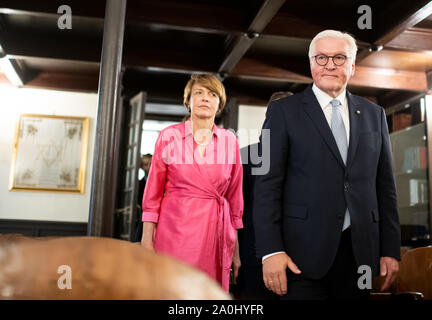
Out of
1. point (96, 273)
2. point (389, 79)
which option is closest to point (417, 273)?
point (96, 273)

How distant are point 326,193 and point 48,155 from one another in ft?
21.3

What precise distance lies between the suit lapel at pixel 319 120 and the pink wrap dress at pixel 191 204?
630mm

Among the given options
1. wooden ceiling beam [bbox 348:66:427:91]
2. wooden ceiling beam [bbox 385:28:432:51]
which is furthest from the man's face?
wooden ceiling beam [bbox 348:66:427:91]

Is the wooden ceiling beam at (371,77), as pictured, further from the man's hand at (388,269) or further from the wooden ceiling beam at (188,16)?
the man's hand at (388,269)

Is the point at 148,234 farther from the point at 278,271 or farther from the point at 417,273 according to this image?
the point at 417,273

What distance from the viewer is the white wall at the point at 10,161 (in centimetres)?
729

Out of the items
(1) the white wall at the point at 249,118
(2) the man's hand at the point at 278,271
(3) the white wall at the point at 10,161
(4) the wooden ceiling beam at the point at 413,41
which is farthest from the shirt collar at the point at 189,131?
(1) the white wall at the point at 249,118

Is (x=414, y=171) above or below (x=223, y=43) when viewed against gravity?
below

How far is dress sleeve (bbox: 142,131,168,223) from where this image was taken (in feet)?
7.00

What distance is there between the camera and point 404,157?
22.8ft

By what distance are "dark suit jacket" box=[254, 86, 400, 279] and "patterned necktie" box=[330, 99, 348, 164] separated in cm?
3

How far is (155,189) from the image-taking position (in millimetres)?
2150

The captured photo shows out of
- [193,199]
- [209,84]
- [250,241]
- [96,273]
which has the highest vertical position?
[209,84]
